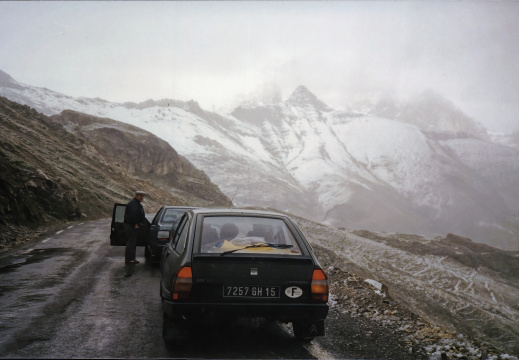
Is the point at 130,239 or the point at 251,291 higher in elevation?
the point at 251,291

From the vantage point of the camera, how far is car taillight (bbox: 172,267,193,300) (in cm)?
425

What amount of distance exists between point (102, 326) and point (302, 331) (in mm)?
2397

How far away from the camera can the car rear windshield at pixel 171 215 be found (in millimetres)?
10445

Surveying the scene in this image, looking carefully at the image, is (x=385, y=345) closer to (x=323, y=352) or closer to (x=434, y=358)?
(x=434, y=358)

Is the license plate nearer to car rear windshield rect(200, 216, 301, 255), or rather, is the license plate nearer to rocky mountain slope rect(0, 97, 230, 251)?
A: car rear windshield rect(200, 216, 301, 255)

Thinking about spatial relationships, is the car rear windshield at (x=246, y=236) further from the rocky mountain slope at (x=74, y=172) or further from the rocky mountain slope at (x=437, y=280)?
the rocky mountain slope at (x=74, y=172)

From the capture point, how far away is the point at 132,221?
34.0 feet

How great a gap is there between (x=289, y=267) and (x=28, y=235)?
14.4 meters

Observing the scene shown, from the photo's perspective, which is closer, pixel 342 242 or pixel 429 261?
pixel 342 242

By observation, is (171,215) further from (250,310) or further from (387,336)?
(250,310)

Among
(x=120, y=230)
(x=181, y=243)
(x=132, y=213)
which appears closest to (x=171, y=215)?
(x=132, y=213)

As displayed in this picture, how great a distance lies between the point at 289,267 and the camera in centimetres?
443

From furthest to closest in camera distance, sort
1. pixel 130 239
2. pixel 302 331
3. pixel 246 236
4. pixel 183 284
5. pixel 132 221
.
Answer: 1. pixel 130 239
2. pixel 132 221
3. pixel 246 236
4. pixel 302 331
5. pixel 183 284

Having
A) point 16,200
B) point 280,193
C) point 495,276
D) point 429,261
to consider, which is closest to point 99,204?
point 16,200
